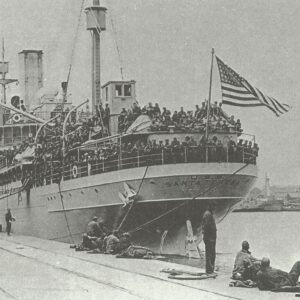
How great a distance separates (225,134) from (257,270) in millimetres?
13059

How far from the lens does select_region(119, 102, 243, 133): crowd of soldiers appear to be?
24.2 metres

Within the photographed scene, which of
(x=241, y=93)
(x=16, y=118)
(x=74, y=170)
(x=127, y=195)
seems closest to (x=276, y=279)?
(x=241, y=93)

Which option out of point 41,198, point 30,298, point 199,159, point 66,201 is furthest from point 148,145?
point 30,298

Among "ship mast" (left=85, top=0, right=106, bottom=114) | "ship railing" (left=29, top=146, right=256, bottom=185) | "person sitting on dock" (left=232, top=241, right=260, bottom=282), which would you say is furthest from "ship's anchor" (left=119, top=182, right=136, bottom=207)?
"person sitting on dock" (left=232, top=241, right=260, bottom=282)

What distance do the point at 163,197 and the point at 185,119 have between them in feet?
9.20

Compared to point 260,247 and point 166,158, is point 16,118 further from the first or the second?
point 260,247

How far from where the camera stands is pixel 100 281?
12.4 meters

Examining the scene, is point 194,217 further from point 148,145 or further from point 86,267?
point 86,267

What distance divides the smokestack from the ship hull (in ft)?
64.3

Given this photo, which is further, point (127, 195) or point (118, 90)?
point (118, 90)

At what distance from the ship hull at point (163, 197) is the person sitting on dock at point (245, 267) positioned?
10.4m

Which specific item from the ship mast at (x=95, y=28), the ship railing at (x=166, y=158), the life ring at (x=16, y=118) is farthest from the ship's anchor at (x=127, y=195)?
the life ring at (x=16, y=118)

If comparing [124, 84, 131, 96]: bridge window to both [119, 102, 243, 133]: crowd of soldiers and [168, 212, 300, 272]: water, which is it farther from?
[168, 212, 300, 272]: water

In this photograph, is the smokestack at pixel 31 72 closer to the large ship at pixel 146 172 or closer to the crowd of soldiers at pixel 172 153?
the large ship at pixel 146 172
